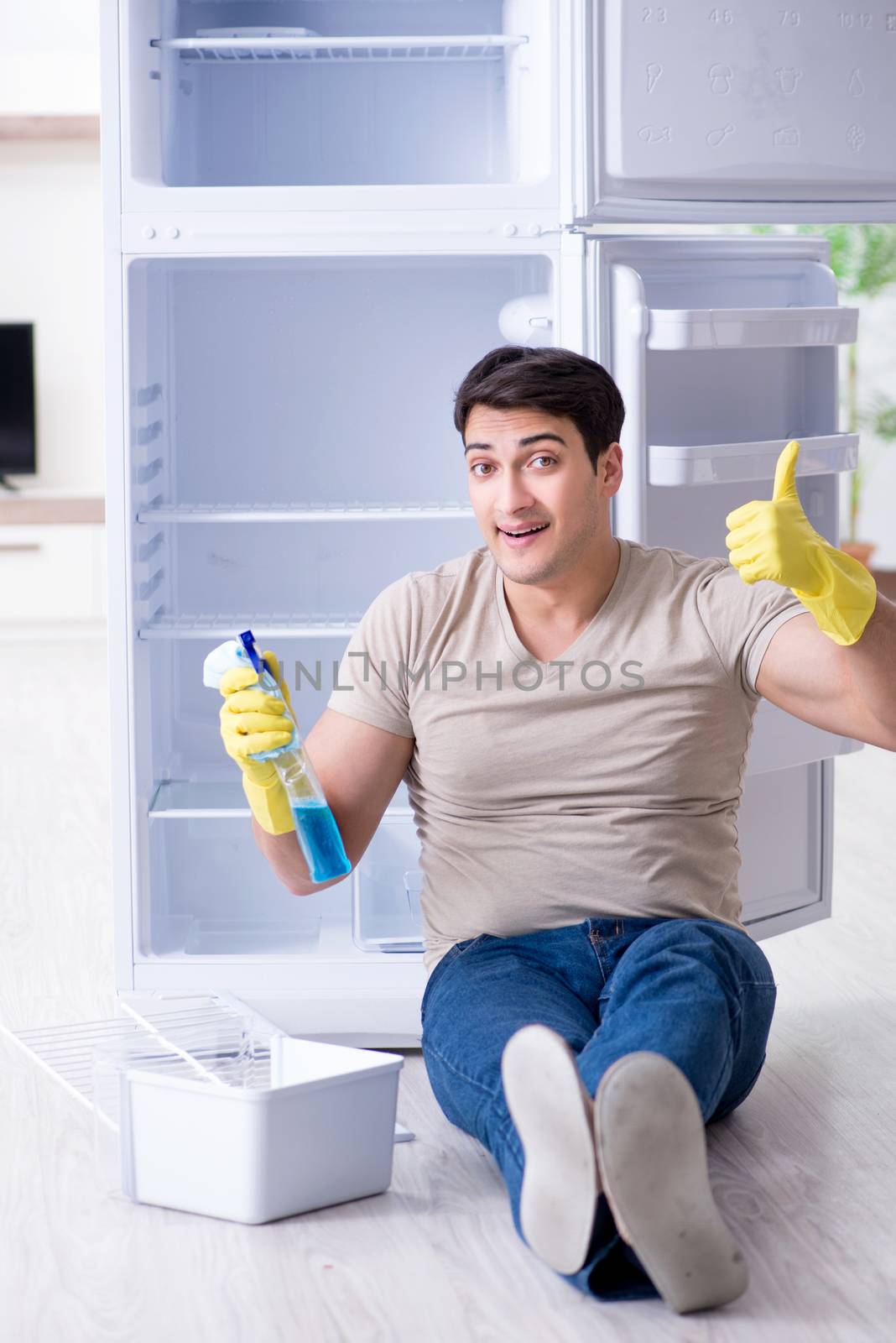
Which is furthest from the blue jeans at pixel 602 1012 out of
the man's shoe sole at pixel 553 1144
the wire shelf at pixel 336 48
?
the wire shelf at pixel 336 48

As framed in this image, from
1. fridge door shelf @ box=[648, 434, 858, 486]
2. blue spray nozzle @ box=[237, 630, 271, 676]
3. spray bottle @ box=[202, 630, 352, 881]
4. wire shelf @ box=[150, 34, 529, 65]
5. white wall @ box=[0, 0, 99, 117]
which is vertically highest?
white wall @ box=[0, 0, 99, 117]

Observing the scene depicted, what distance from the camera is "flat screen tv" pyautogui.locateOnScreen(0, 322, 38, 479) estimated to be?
6.43 meters

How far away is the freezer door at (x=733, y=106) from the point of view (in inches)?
83.7

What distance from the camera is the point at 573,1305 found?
1.55 meters

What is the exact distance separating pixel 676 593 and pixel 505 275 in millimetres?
887

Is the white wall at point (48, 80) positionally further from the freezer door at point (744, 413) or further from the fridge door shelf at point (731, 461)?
the fridge door shelf at point (731, 461)

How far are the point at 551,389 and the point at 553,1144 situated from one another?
91cm

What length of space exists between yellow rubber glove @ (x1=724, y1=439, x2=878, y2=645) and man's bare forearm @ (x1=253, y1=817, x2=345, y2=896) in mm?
654

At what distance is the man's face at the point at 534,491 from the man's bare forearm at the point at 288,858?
17.4 inches

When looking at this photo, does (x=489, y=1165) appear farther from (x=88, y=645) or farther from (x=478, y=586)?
(x=88, y=645)

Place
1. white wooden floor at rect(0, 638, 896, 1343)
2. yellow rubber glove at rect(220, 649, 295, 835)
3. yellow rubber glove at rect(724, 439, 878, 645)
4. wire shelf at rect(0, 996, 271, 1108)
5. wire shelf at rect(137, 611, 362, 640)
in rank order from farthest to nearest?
wire shelf at rect(137, 611, 362, 640), wire shelf at rect(0, 996, 271, 1108), yellow rubber glove at rect(220, 649, 295, 835), yellow rubber glove at rect(724, 439, 878, 645), white wooden floor at rect(0, 638, 896, 1343)

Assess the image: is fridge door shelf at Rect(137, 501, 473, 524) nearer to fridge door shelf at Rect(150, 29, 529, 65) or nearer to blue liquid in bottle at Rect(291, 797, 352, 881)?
blue liquid in bottle at Rect(291, 797, 352, 881)

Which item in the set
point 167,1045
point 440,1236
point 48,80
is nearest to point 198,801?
point 167,1045

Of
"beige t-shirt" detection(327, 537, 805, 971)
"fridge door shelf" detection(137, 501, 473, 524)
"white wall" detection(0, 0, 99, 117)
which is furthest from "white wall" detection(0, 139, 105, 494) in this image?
"beige t-shirt" detection(327, 537, 805, 971)
